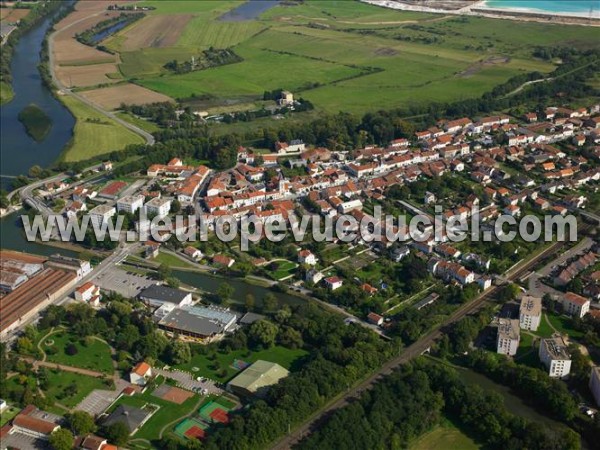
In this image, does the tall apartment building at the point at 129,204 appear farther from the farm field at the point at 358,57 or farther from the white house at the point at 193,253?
the farm field at the point at 358,57

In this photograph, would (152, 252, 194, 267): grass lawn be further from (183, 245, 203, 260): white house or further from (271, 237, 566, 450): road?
(271, 237, 566, 450): road

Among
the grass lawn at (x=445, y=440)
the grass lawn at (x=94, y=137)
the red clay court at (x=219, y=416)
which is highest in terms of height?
the grass lawn at (x=94, y=137)

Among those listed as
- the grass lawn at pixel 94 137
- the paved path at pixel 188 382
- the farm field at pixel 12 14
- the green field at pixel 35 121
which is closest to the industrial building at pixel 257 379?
the paved path at pixel 188 382

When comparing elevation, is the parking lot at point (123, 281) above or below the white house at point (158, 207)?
below

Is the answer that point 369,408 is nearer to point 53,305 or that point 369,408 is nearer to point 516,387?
point 516,387

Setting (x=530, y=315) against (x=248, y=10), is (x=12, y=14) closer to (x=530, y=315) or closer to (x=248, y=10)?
(x=248, y=10)

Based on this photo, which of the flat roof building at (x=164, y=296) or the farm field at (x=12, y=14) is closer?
the flat roof building at (x=164, y=296)
